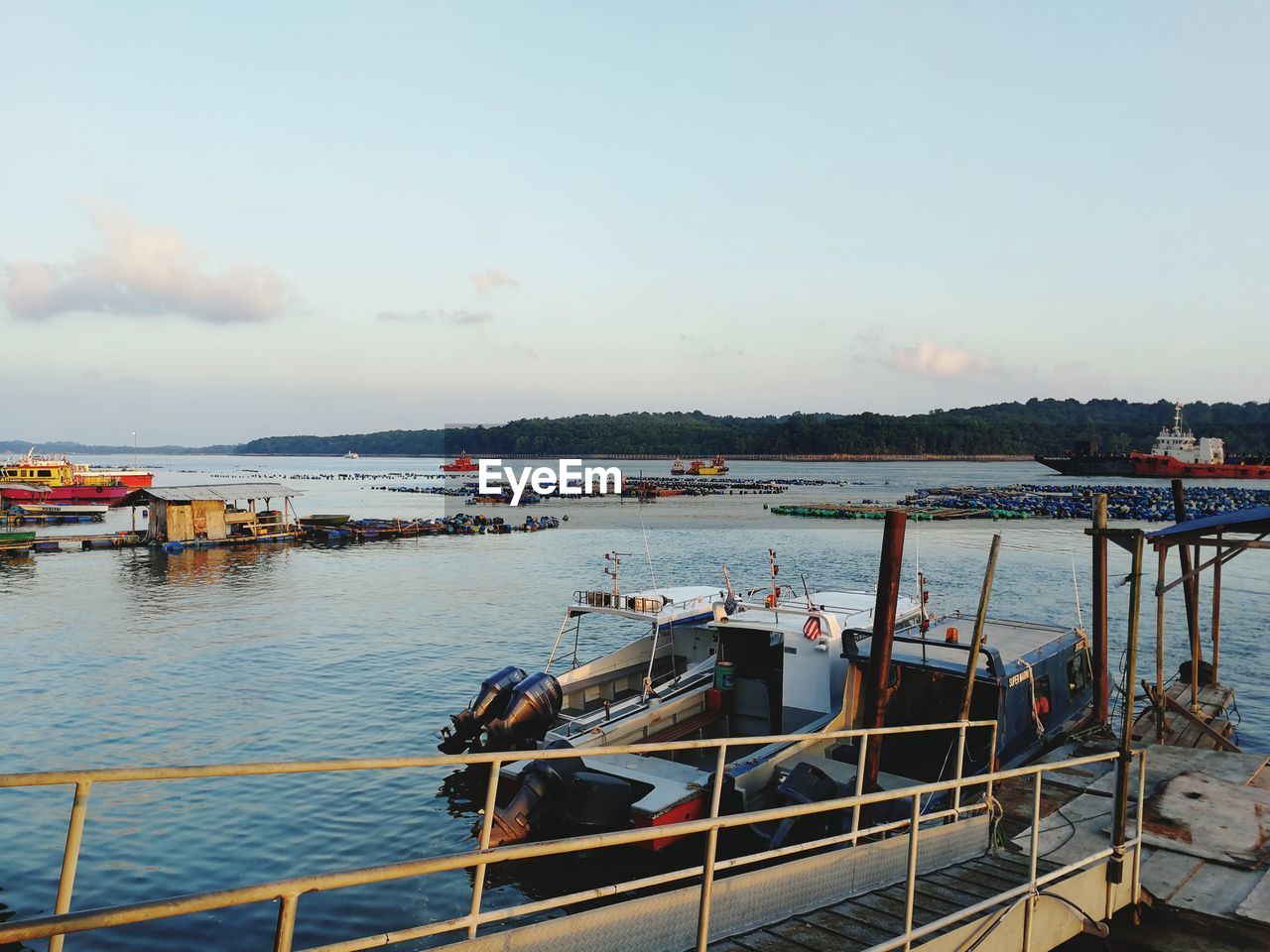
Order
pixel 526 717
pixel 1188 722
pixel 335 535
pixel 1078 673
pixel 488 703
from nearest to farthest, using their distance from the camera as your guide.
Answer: pixel 1188 722
pixel 526 717
pixel 488 703
pixel 1078 673
pixel 335 535

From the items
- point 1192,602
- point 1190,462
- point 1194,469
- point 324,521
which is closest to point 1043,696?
point 1192,602

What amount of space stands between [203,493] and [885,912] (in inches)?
2752

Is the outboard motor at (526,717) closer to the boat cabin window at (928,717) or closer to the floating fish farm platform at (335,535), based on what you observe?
the boat cabin window at (928,717)

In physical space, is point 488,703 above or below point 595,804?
above

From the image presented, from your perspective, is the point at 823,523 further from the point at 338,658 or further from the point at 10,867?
the point at 10,867

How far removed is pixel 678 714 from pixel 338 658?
16.9 meters

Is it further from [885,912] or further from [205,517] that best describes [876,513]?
[885,912]

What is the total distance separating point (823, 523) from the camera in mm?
90188

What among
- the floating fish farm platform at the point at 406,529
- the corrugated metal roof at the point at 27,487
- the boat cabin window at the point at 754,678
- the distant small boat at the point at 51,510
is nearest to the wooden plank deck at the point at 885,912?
the boat cabin window at the point at 754,678

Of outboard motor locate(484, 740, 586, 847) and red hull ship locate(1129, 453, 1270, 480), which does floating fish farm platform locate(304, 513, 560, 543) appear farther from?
red hull ship locate(1129, 453, 1270, 480)

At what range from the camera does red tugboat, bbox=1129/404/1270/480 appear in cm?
14550

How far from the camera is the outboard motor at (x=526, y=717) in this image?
1777cm

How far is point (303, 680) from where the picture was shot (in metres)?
27.9

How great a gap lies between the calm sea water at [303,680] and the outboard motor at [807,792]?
3.42m
